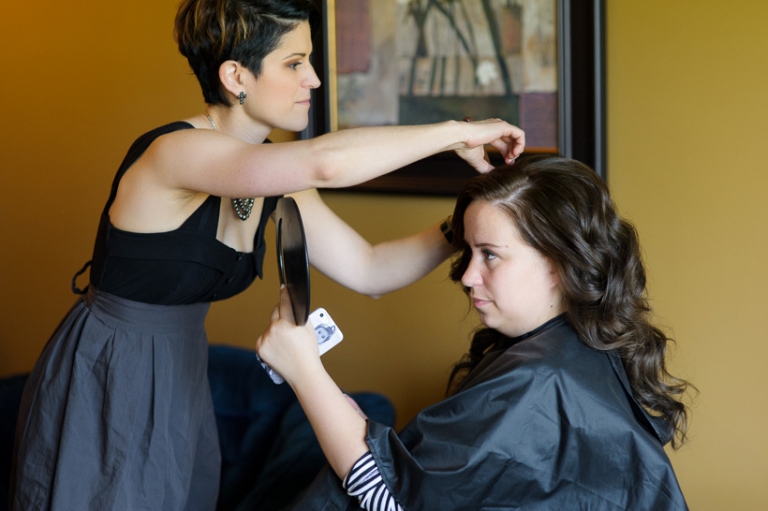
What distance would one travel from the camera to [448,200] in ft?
7.34

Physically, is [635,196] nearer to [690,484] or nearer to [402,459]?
[690,484]

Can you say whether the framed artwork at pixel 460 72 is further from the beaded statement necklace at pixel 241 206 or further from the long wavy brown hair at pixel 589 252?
the beaded statement necklace at pixel 241 206

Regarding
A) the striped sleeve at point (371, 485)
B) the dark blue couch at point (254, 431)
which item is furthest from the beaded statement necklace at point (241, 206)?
the dark blue couch at point (254, 431)

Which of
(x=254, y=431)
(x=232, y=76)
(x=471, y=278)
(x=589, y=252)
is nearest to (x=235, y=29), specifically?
(x=232, y=76)

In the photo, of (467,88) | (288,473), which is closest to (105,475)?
(288,473)

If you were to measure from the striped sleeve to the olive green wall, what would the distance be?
0.65 m

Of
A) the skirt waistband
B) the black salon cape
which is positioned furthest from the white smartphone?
the skirt waistband

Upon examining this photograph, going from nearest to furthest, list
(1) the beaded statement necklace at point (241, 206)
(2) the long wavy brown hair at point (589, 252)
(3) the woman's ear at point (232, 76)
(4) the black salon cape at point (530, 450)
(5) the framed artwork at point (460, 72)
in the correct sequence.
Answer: (4) the black salon cape at point (530, 450)
(2) the long wavy brown hair at point (589, 252)
(3) the woman's ear at point (232, 76)
(1) the beaded statement necklace at point (241, 206)
(5) the framed artwork at point (460, 72)

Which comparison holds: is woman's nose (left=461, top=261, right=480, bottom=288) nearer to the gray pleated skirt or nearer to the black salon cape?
Answer: the black salon cape

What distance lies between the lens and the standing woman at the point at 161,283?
4.84 ft

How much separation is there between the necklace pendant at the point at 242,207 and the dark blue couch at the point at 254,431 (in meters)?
0.72

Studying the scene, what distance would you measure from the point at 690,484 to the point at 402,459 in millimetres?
996

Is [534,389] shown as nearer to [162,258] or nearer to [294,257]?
[294,257]

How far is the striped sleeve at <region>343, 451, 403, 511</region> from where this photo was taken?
1306mm
